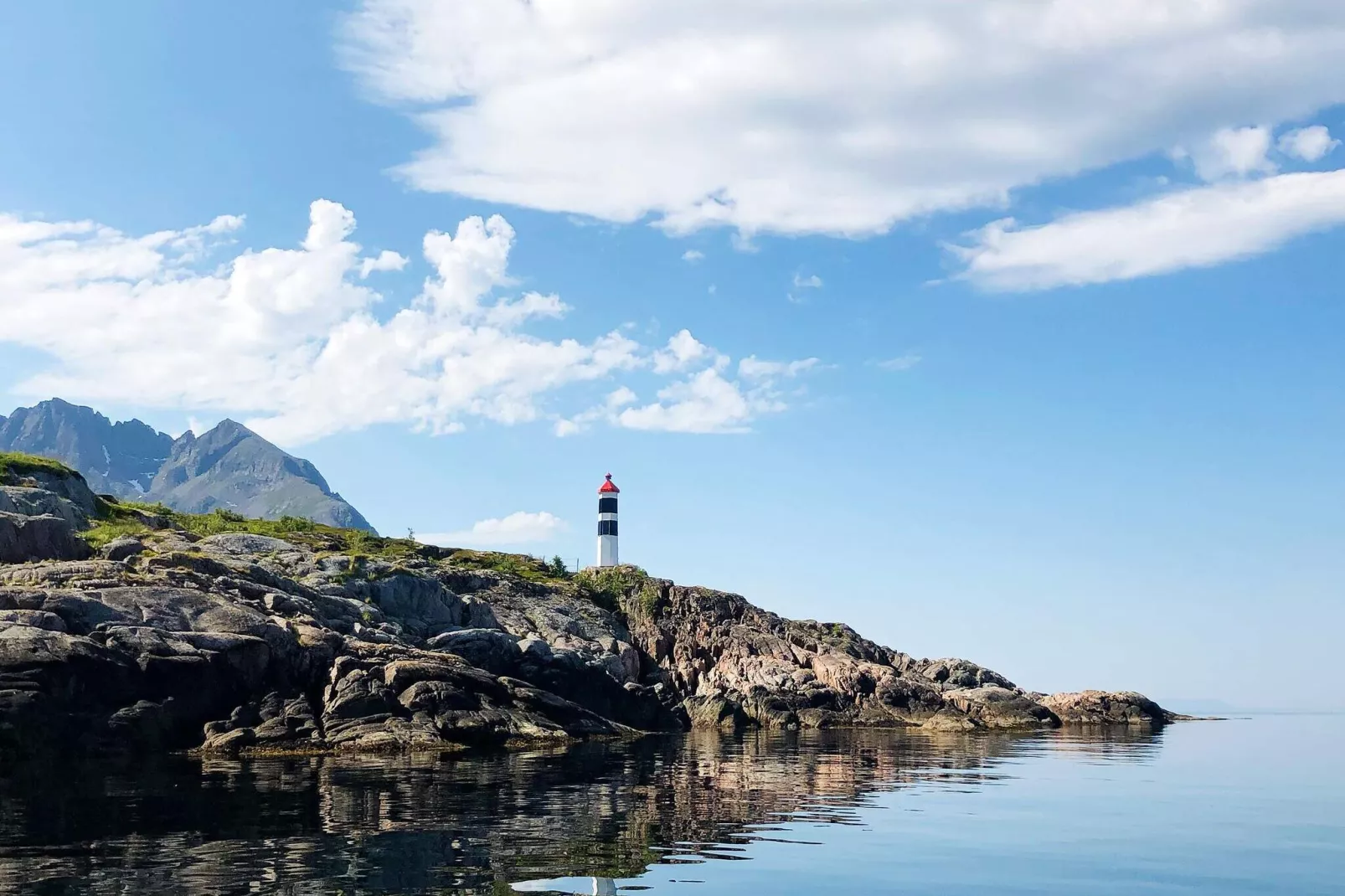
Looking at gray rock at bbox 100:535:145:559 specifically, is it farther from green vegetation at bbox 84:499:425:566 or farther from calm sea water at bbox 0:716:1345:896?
calm sea water at bbox 0:716:1345:896

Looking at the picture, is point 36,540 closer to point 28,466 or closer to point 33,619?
point 33,619

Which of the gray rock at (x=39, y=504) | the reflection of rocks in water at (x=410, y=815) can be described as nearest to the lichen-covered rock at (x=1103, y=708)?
the reflection of rocks in water at (x=410, y=815)

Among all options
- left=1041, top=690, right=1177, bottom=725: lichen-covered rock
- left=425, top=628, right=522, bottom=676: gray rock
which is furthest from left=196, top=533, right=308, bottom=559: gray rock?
left=1041, top=690, right=1177, bottom=725: lichen-covered rock

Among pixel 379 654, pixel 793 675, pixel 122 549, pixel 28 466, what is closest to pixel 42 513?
pixel 122 549

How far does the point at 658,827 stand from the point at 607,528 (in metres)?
97.2

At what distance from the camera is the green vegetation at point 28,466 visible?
9506 centimetres

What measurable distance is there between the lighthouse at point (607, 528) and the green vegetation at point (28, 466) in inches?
2150

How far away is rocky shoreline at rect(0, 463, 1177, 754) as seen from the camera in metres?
55.4

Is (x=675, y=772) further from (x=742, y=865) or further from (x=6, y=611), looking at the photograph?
(x=6, y=611)

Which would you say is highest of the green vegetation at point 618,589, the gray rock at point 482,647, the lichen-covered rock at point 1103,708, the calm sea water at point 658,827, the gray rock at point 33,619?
the green vegetation at point 618,589

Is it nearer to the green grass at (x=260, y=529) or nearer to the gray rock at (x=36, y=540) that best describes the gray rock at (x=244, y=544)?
the green grass at (x=260, y=529)

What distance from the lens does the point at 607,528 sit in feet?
418

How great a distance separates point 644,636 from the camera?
106812 millimetres

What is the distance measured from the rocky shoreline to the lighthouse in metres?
8.02
